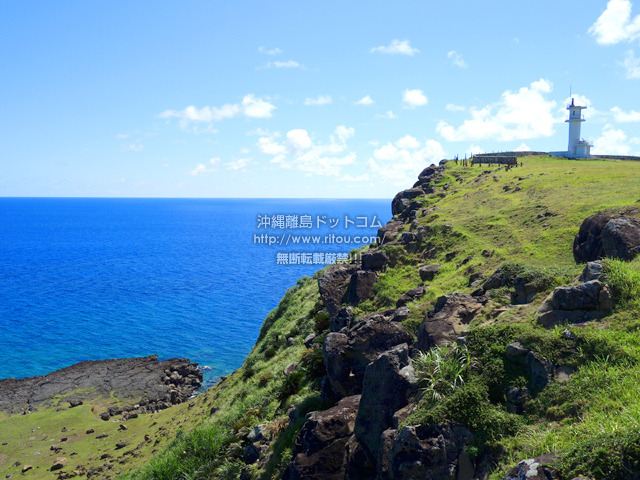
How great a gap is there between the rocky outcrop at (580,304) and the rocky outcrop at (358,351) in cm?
550

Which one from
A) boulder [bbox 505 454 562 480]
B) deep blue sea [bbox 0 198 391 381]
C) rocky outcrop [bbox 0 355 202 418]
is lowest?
rocky outcrop [bbox 0 355 202 418]

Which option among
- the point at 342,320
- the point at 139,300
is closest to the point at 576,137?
the point at 342,320

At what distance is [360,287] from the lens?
28109 mm

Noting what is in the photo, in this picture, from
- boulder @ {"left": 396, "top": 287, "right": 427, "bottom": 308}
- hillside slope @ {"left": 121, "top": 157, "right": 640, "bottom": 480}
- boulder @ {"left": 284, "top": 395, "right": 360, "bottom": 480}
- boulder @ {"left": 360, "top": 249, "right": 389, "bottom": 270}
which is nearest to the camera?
hillside slope @ {"left": 121, "top": 157, "right": 640, "bottom": 480}

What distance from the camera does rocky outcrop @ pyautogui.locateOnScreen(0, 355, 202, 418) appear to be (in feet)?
157

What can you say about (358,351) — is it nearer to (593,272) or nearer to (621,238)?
(593,272)

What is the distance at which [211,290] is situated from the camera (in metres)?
97.0

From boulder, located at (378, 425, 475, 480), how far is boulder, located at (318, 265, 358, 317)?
54.9 ft

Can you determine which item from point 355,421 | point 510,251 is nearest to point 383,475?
point 355,421

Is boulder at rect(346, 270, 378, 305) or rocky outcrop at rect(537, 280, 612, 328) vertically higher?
rocky outcrop at rect(537, 280, 612, 328)

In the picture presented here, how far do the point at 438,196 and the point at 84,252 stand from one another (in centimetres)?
13644

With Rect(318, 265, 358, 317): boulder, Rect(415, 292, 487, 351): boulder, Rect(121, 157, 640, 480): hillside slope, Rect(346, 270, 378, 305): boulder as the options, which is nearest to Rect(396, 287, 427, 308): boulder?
Rect(121, 157, 640, 480): hillside slope

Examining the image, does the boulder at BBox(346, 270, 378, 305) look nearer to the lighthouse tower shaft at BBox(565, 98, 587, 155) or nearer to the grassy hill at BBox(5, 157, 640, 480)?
the grassy hill at BBox(5, 157, 640, 480)

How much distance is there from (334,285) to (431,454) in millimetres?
19175
